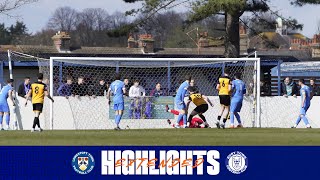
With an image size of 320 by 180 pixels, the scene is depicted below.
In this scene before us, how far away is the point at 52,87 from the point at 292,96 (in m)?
9.07

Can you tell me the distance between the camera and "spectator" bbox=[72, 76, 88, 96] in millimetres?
29062

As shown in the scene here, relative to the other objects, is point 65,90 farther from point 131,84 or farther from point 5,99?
point 131,84

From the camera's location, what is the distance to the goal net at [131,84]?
28.5m

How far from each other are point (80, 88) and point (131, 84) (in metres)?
2.26

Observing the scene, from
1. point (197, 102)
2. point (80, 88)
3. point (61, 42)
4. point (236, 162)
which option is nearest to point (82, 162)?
point (236, 162)

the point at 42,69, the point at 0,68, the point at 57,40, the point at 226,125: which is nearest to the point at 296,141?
the point at 226,125

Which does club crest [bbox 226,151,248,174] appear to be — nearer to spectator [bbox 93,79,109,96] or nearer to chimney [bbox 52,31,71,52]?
spectator [bbox 93,79,109,96]

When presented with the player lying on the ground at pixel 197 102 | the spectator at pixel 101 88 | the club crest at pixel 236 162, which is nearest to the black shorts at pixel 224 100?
the player lying on the ground at pixel 197 102

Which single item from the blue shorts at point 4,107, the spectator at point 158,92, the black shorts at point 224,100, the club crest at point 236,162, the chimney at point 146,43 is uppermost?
the chimney at point 146,43

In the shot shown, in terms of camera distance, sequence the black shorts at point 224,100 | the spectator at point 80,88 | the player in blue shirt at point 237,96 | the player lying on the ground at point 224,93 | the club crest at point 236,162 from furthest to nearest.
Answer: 1. the spectator at point 80,88
2. the player in blue shirt at point 237,96
3. the black shorts at point 224,100
4. the player lying on the ground at point 224,93
5. the club crest at point 236,162

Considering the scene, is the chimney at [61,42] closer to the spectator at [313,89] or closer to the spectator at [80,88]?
the spectator at [313,89]

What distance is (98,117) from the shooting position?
93.8ft

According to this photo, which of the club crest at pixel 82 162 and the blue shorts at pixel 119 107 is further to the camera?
the blue shorts at pixel 119 107

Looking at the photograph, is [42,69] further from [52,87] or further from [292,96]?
[292,96]
